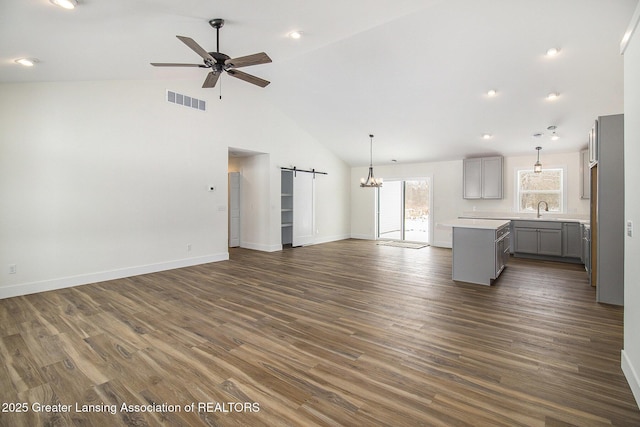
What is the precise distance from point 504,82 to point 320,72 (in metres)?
3.15

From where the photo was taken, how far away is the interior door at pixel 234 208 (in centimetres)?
844

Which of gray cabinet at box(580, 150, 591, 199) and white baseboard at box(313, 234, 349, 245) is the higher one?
gray cabinet at box(580, 150, 591, 199)

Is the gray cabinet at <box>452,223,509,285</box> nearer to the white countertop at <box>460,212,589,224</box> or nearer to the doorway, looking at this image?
the white countertop at <box>460,212,589,224</box>

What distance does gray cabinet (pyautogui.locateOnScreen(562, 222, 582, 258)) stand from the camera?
6273 mm

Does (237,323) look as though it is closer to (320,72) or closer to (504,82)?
(320,72)

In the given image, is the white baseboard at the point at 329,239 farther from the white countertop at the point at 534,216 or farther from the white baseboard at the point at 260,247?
the white countertop at the point at 534,216

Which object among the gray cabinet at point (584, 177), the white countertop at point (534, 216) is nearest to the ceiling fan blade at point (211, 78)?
the white countertop at point (534, 216)

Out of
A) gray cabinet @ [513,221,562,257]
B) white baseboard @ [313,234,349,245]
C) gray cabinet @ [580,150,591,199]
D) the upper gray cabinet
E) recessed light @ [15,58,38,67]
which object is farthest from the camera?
white baseboard @ [313,234,349,245]

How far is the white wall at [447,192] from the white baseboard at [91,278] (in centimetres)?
555

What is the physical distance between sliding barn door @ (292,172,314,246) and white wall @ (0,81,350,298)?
6.30ft

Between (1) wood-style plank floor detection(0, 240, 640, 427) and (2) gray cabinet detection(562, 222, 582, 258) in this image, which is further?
(2) gray cabinet detection(562, 222, 582, 258)

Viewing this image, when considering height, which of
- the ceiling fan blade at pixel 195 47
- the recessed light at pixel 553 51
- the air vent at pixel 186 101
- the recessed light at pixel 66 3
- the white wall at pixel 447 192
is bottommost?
the white wall at pixel 447 192

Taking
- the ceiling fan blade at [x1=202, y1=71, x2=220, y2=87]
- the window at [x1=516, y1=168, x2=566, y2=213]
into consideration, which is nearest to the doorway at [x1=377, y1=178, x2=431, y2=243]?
the window at [x1=516, y1=168, x2=566, y2=213]

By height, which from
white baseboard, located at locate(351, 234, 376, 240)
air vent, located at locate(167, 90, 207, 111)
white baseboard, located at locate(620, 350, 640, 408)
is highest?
air vent, located at locate(167, 90, 207, 111)
